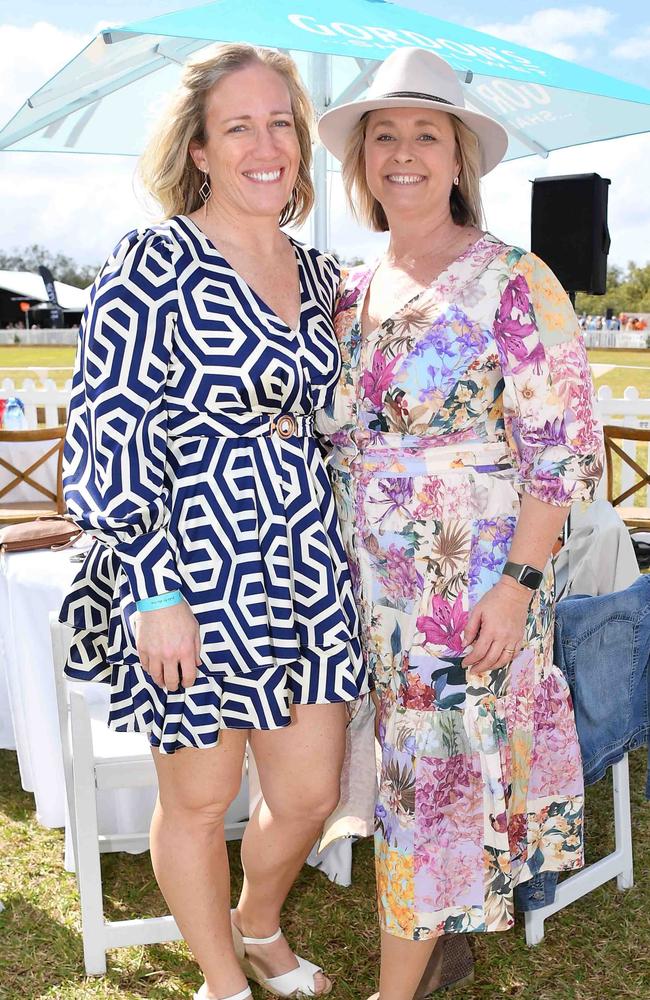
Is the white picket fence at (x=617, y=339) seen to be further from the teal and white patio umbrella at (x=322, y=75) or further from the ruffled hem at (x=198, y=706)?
the ruffled hem at (x=198, y=706)

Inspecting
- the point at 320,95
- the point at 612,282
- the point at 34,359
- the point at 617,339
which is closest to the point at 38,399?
the point at 320,95

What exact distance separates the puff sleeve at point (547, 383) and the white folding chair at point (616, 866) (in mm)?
1200

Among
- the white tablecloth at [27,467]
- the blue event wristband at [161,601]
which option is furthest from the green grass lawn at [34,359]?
the blue event wristband at [161,601]

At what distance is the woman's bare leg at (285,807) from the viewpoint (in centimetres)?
197

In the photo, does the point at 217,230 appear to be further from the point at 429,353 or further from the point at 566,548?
the point at 566,548

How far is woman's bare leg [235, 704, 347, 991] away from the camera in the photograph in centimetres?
197

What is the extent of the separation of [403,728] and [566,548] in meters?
1.24

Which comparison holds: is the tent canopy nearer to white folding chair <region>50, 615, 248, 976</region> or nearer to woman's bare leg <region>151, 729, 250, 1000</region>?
white folding chair <region>50, 615, 248, 976</region>

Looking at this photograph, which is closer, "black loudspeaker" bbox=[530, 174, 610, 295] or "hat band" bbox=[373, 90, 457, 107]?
A: "hat band" bbox=[373, 90, 457, 107]

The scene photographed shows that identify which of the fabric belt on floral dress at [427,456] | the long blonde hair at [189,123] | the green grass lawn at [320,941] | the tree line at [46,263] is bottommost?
the green grass lawn at [320,941]

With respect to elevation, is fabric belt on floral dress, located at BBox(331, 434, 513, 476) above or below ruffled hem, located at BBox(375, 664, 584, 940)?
above

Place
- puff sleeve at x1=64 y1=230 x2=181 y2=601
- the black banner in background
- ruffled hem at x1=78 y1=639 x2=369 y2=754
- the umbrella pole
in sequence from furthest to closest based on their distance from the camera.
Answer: the black banner in background
the umbrella pole
ruffled hem at x1=78 y1=639 x2=369 y2=754
puff sleeve at x1=64 y1=230 x2=181 y2=601

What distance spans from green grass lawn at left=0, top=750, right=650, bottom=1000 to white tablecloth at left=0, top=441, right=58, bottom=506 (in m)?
3.00

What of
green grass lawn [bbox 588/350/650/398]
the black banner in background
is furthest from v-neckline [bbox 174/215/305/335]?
the black banner in background
